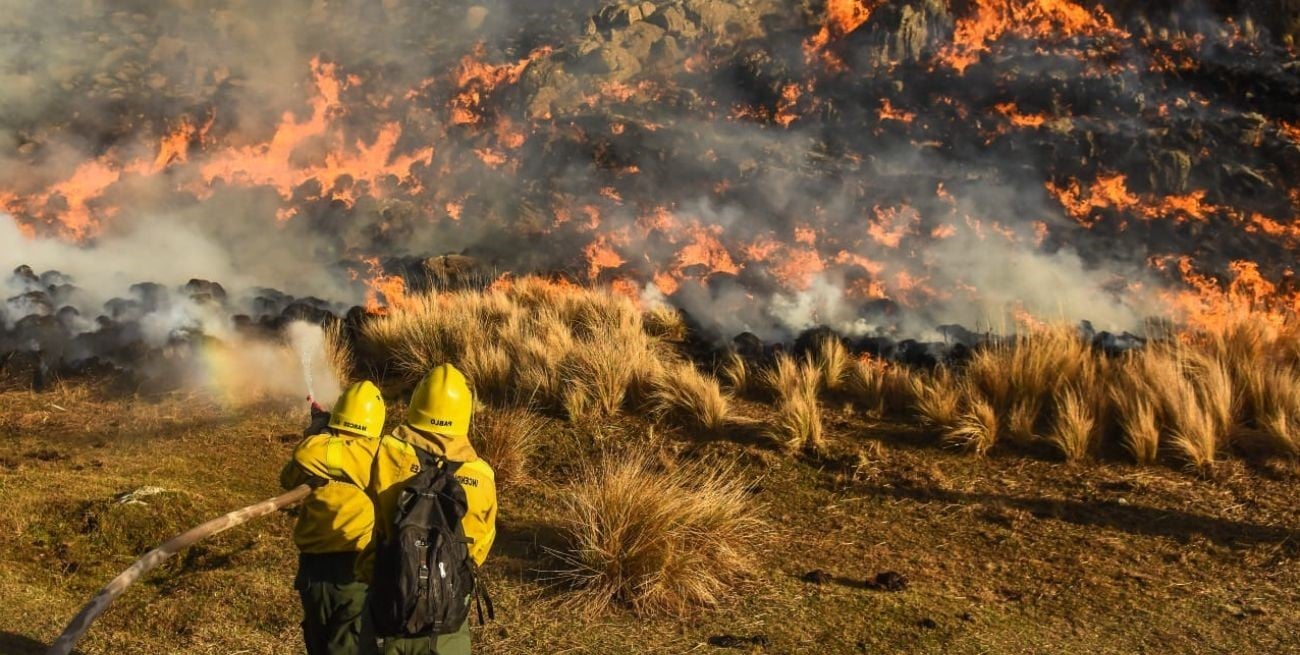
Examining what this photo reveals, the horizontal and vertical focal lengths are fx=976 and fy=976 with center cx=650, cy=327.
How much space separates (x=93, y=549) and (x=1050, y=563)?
5.77 meters

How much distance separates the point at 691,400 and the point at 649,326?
2.47 m

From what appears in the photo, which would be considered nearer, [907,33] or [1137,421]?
[1137,421]

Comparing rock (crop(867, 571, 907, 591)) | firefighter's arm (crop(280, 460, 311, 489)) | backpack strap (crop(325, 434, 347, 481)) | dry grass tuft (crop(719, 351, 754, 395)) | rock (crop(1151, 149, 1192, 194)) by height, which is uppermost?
rock (crop(1151, 149, 1192, 194))

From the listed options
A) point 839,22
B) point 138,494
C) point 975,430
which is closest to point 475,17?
point 839,22

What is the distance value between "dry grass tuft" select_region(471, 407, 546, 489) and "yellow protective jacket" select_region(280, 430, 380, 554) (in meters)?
3.77

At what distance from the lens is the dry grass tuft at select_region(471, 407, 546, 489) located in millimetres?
7418

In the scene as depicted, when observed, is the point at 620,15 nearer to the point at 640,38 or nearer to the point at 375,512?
the point at 640,38

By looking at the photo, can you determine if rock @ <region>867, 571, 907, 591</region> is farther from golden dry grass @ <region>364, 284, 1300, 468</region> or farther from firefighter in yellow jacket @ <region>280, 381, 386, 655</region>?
firefighter in yellow jacket @ <region>280, 381, 386, 655</region>

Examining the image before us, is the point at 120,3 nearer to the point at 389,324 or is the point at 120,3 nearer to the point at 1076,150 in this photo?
the point at 389,324

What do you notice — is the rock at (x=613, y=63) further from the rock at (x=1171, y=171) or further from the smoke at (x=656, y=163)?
the rock at (x=1171, y=171)

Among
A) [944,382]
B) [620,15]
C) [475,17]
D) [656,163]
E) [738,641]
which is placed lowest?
[738,641]

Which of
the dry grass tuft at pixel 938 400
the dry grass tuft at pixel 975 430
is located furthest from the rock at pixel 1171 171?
the dry grass tuft at pixel 975 430

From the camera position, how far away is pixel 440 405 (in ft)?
10.8

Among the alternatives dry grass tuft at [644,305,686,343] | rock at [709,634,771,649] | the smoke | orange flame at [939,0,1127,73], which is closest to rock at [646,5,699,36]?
the smoke
